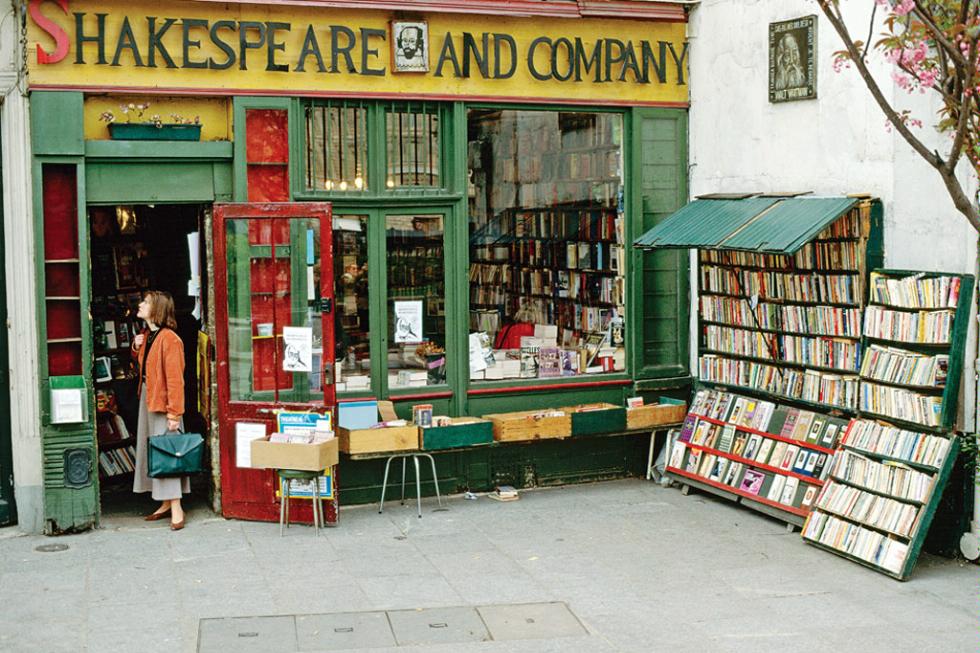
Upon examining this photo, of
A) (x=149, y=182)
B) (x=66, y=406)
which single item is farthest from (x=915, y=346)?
(x=66, y=406)

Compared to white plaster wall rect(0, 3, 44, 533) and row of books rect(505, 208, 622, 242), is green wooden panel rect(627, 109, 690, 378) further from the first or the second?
white plaster wall rect(0, 3, 44, 533)

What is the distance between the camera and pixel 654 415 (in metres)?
12.9

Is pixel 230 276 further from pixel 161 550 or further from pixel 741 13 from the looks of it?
pixel 741 13

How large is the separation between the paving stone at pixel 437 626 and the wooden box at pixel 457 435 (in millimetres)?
2914

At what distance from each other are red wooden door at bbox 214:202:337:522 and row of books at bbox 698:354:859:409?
405 centimetres

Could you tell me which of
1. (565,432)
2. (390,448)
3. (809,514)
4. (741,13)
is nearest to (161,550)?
(390,448)

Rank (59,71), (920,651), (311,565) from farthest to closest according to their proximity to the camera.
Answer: (59,71), (311,565), (920,651)

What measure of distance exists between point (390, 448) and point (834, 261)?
14.4ft

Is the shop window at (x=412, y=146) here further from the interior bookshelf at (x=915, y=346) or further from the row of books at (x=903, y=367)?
the row of books at (x=903, y=367)

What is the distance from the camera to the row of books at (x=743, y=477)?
11.2 metres

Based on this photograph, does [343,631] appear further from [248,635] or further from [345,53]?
[345,53]

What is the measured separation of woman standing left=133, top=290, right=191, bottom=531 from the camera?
11156mm

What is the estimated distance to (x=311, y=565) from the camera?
10.1 m

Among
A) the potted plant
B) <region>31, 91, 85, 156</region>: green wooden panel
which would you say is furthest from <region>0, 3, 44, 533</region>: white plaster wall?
the potted plant
